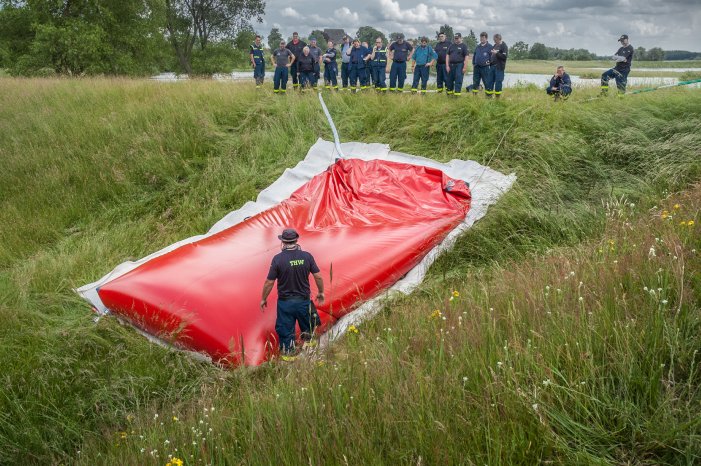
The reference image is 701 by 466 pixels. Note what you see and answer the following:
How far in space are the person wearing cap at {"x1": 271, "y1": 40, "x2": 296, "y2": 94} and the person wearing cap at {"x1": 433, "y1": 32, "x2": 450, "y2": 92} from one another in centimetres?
354

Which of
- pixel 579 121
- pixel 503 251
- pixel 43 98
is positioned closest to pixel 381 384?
pixel 503 251

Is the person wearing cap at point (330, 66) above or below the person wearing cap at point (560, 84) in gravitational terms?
above

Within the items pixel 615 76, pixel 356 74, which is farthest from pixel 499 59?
pixel 356 74

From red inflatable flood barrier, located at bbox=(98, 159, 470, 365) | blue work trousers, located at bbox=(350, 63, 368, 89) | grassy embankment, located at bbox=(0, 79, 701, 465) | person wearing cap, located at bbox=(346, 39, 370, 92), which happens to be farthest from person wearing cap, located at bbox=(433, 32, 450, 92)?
red inflatable flood barrier, located at bbox=(98, 159, 470, 365)

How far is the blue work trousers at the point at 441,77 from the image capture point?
42.0 ft

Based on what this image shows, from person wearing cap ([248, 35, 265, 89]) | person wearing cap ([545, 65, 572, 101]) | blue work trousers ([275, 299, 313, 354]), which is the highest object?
person wearing cap ([248, 35, 265, 89])

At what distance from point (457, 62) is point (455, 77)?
339 millimetres

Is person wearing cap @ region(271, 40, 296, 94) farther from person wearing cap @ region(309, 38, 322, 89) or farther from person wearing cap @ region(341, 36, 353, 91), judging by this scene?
person wearing cap @ region(341, 36, 353, 91)

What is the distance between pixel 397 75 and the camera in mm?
13438

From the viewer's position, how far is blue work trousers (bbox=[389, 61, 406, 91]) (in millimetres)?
13266

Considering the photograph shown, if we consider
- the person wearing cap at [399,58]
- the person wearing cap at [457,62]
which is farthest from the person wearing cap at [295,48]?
the person wearing cap at [457,62]

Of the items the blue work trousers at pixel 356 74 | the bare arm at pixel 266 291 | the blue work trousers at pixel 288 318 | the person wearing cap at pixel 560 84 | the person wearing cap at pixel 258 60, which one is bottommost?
the blue work trousers at pixel 288 318

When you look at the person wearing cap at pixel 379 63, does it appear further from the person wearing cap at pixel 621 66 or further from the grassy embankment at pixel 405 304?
the person wearing cap at pixel 621 66

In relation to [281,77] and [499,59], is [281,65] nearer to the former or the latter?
[281,77]
